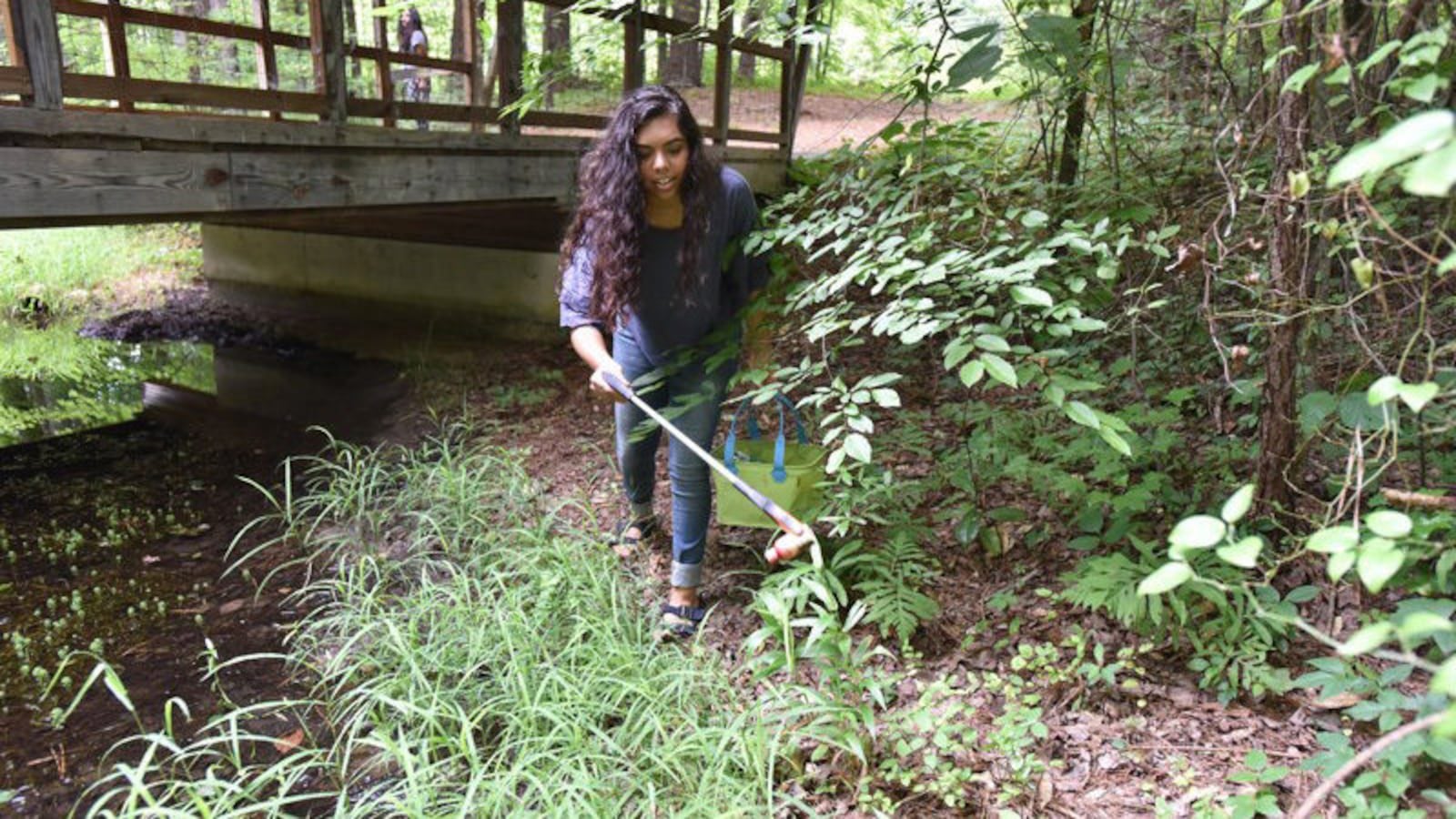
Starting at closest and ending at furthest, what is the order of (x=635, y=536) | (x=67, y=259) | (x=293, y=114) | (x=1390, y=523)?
1. (x=1390, y=523)
2. (x=635, y=536)
3. (x=293, y=114)
4. (x=67, y=259)

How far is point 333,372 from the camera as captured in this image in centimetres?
762

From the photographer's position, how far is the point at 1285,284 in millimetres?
2088

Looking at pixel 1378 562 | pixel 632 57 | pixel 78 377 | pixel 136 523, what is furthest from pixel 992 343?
pixel 78 377

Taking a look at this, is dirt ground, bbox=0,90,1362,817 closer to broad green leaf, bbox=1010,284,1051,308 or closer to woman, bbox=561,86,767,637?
woman, bbox=561,86,767,637

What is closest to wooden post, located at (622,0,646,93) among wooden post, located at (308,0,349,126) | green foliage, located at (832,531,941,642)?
wooden post, located at (308,0,349,126)

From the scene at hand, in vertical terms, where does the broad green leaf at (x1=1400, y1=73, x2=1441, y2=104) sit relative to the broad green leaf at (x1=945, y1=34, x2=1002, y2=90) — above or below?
below

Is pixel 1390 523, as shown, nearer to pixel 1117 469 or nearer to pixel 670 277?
pixel 1117 469

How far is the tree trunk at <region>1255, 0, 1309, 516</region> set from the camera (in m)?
1.93

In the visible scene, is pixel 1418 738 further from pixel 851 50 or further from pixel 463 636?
pixel 851 50

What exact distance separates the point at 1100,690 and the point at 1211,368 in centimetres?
183

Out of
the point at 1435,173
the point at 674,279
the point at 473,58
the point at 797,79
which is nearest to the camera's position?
the point at 1435,173

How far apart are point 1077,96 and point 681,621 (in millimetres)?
2278

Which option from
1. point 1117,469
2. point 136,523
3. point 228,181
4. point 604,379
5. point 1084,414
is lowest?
point 136,523

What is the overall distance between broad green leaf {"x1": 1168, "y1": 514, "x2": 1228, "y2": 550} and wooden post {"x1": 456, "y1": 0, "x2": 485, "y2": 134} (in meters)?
5.41
